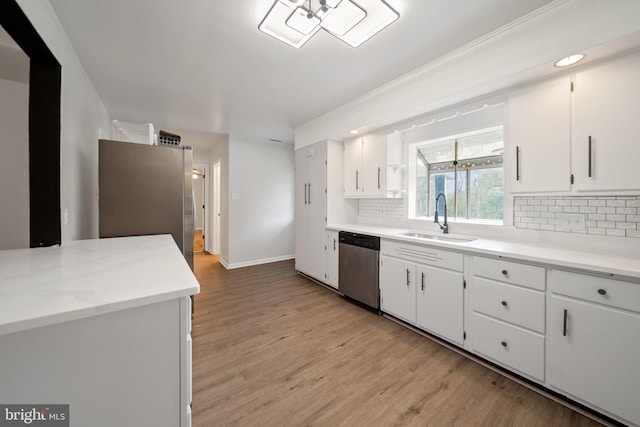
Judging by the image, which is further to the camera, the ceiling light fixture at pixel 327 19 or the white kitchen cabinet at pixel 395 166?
the white kitchen cabinet at pixel 395 166

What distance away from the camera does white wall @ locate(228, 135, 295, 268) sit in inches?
181

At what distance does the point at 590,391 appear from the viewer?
1394 millimetres

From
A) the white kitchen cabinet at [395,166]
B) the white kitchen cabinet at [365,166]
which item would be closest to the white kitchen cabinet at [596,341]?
the white kitchen cabinet at [395,166]

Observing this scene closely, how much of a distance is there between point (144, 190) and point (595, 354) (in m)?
3.36

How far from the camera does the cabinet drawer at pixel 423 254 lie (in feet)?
6.61

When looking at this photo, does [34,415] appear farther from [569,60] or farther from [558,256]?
[569,60]

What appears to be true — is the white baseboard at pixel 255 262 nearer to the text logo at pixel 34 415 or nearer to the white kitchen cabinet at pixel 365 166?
the white kitchen cabinet at pixel 365 166

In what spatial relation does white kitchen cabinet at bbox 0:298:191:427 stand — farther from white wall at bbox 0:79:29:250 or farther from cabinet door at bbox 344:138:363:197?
cabinet door at bbox 344:138:363:197

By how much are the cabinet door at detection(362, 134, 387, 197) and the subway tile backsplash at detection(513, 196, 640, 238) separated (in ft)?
4.32

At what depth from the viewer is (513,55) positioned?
1728 mm

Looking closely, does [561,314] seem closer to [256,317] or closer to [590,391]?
[590,391]

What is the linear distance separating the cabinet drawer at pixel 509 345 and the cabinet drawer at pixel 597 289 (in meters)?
0.36

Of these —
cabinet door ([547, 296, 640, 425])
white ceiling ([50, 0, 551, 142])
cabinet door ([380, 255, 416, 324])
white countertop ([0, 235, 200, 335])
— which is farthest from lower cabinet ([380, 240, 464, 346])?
white countertop ([0, 235, 200, 335])

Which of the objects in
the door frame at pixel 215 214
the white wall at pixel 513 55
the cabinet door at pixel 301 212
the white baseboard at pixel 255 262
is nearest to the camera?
the white wall at pixel 513 55
